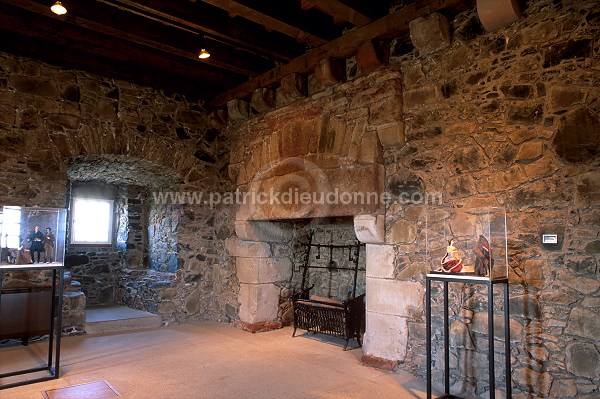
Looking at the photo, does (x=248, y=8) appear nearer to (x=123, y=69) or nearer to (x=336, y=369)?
(x=123, y=69)

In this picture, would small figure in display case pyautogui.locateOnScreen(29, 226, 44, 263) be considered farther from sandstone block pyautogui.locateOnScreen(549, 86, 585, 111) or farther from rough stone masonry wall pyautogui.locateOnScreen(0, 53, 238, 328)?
sandstone block pyautogui.locateOnScreen(549, 86, 585, 111)

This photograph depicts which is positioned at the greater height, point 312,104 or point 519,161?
point 312,104

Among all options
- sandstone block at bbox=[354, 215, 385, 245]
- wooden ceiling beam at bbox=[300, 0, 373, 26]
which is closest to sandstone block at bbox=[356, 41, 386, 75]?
wooden ceiling beam at bbox=[300, 0, 373, 26]

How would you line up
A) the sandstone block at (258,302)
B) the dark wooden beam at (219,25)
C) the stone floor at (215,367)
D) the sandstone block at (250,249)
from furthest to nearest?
the sandstone block at (250,249)
the sandstone block at (258,302)
the dark wooden beam at (219,25)
the stone floor at (215,367)

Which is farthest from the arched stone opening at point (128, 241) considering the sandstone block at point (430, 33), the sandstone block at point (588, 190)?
the sandstone block at point (588, 190)

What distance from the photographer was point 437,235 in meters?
3.29

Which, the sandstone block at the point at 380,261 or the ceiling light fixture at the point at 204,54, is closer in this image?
the sandstone block at the point at 380,261

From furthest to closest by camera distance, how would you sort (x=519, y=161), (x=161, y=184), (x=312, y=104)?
(x=161, y=184), (x=312, y=104), (x=519, y=161)

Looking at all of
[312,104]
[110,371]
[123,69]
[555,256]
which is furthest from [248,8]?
[110,371]

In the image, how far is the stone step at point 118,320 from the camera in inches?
197

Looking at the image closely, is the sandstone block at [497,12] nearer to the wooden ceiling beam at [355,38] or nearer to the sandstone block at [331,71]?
the wooden ceiling beam at [355,38]

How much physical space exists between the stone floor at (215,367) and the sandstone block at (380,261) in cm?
79

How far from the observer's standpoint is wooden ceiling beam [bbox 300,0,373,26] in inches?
132

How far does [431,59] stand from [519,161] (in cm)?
108
